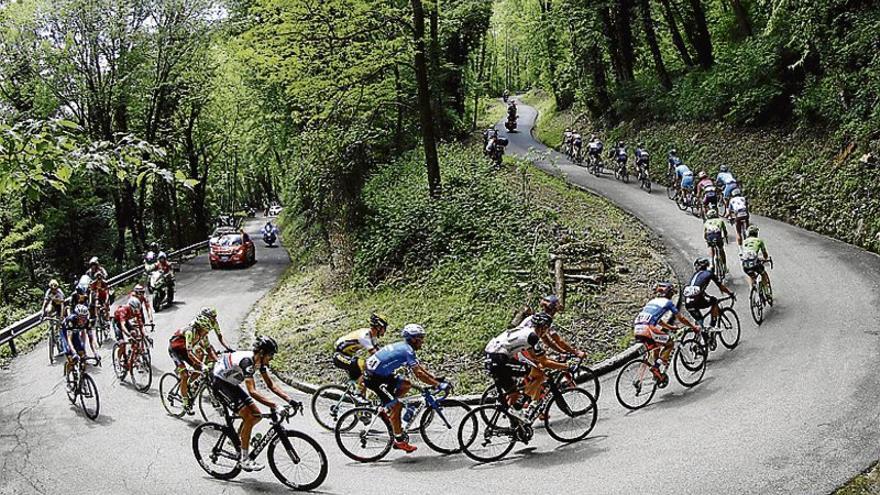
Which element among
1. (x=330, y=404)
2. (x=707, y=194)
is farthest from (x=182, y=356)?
(x=707, y=194)

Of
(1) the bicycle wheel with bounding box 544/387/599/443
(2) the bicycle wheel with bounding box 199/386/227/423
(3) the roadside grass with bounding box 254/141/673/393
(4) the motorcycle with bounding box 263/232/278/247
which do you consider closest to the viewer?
(1) the bicycle wheel with bounding box 544/387/599/443

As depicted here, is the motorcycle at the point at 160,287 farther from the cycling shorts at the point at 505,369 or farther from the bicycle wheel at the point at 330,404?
the cycling shorts at the point at 505,369

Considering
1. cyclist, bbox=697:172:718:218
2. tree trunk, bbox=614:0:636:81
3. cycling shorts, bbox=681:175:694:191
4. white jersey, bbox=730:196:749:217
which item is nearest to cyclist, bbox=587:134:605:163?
tree trunk, bbox=614:0:636:81

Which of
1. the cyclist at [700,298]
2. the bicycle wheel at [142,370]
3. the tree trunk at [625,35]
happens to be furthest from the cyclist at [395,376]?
the tree trunk at [625,35]

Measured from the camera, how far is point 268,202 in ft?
283

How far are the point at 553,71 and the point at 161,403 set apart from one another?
149 feet

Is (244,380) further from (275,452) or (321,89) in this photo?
(321,89)

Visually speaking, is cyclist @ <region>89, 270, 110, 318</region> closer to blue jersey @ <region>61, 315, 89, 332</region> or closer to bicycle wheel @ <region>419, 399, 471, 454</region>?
blue jersey @ <region>61, 315, 89, 332</region>

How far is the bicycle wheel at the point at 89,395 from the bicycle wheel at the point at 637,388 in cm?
984

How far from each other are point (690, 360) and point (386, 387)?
545 centimetres

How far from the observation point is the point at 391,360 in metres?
10.3

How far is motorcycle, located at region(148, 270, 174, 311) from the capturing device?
78.3 feet

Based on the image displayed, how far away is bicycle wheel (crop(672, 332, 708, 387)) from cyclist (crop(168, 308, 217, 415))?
8.22m

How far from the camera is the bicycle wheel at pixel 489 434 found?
1030 centimetres
